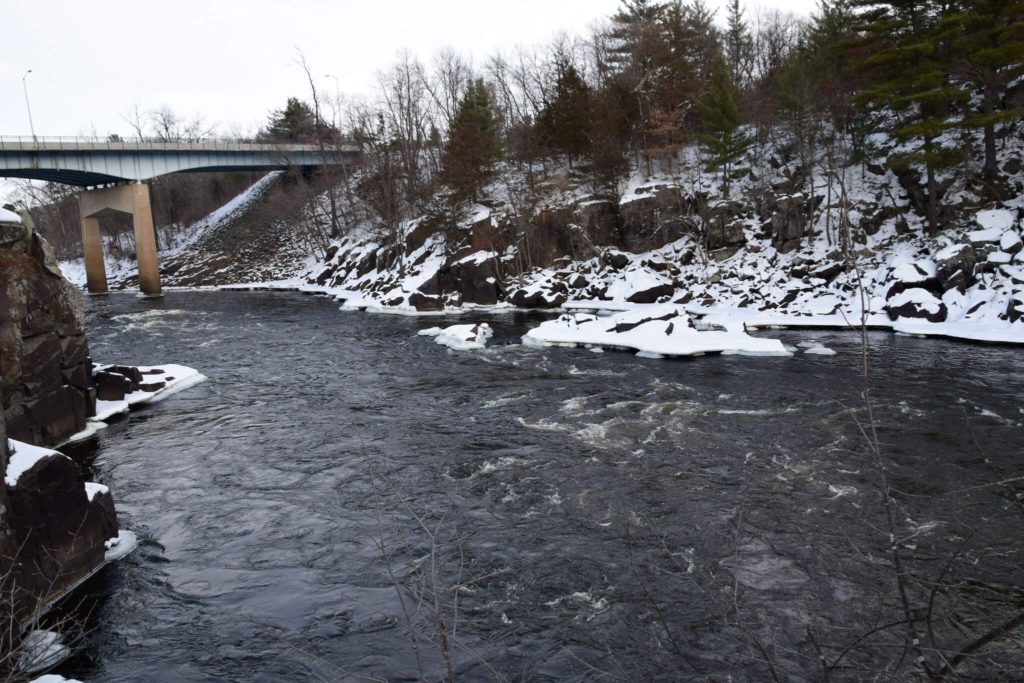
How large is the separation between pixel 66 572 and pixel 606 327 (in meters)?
20.2

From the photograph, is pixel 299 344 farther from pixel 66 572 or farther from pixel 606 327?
pixel 66 572

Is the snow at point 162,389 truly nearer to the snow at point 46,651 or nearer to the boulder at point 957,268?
the snow at point 46,651

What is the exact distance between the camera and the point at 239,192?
3223 inches

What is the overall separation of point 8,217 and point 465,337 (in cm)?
1550

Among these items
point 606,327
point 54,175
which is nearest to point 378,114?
point 54,175

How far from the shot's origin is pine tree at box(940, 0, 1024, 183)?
85.8 feet

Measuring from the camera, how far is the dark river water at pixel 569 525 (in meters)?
7.35

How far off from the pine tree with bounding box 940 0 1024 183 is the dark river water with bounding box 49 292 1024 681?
13.4 m

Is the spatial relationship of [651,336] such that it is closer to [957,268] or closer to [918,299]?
[918,299]

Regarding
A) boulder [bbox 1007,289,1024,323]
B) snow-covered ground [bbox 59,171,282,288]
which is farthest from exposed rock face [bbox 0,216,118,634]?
snow-covered ground [bbox 59,171,282,288]

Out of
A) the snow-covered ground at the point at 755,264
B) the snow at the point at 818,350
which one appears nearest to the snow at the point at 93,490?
the snow at the point at 818,350

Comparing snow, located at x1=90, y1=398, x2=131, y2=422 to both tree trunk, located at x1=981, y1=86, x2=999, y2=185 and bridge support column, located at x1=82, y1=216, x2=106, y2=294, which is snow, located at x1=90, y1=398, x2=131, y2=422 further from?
bridge support column, located at x1=82, y1=216, x2=106, y2=294

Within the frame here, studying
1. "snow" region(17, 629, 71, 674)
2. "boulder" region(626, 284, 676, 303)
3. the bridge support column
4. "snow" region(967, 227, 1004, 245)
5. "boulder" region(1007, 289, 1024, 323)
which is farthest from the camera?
the bridge support column

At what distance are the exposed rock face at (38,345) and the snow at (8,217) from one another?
0.11 m
